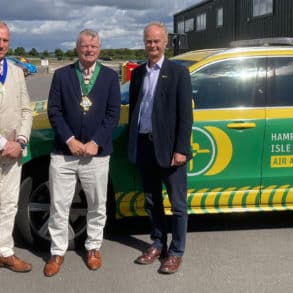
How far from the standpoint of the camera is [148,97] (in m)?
3.95

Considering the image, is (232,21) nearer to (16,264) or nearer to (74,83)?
(74,83)

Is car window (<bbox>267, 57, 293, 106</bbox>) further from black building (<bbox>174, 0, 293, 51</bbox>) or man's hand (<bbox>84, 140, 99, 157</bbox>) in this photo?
black building (<bbox>174, 0, 293, 51</bbox>)

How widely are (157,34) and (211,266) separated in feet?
6.29

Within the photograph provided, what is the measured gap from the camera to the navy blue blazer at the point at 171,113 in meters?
3.82

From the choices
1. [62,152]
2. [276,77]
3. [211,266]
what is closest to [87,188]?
[62,152]

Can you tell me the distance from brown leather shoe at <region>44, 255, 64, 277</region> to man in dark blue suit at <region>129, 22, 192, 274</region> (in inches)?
26.6

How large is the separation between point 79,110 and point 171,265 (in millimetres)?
1421

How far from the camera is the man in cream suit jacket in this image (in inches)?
150

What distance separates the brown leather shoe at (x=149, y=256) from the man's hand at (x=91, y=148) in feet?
3.38

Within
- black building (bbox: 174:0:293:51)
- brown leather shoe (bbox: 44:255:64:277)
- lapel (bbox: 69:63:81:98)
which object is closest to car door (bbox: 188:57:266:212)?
lapel (bbox: 69:63:81:98)

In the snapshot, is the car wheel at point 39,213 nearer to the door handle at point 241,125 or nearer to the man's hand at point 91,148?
the man's hand at point 91,148

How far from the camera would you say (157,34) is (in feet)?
12.6

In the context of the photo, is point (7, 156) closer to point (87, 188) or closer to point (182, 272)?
point (87, 188)

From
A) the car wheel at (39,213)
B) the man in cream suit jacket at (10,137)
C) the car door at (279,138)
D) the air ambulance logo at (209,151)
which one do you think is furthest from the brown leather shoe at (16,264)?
the car door at (279,138)
